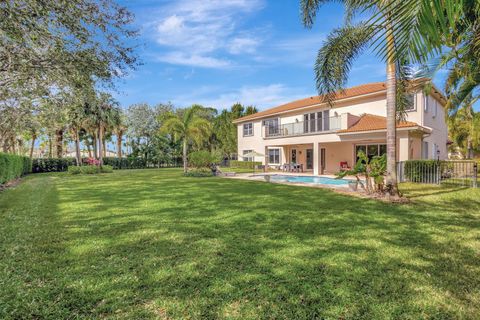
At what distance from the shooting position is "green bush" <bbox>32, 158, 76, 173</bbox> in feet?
104

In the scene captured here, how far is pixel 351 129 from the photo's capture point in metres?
19.6

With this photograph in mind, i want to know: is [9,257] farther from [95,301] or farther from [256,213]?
[256,213]

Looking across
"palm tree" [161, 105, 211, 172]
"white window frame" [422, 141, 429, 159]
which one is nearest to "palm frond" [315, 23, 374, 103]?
"white window frame" [422, 141, 429, 159]

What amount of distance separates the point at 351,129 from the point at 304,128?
545cm

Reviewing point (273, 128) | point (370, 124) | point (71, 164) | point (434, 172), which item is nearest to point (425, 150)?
point (370, 124)

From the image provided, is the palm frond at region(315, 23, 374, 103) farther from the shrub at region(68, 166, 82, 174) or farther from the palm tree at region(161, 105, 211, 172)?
the shrub at region(68, 166, 82, 174)

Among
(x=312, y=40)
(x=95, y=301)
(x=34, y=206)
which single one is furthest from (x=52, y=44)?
(x=312, y=40)

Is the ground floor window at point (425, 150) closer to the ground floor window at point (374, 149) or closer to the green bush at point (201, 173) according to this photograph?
the ground floor window at point (374, 149)

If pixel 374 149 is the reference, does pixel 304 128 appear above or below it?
above

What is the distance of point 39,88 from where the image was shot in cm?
1023

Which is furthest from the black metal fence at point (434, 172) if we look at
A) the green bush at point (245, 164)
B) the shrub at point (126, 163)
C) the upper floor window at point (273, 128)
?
the shrub at point (126, 163)

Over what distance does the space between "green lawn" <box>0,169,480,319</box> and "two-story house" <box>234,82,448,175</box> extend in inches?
451

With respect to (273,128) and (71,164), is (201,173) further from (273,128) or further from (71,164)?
(71,164)

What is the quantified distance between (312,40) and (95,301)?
44.6ft
